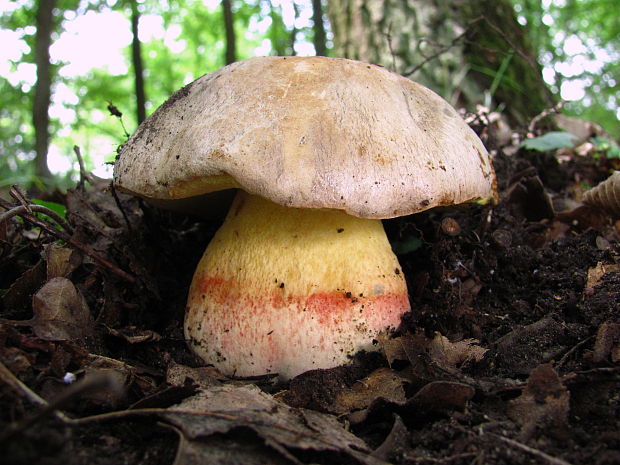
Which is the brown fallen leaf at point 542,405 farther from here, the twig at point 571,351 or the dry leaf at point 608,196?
the dry leaf at point 608,196

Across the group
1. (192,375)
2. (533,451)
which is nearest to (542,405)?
(533,451)

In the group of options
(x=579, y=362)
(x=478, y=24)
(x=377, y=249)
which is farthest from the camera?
(x=478, y=24)

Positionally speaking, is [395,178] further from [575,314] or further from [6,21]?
[6,21]

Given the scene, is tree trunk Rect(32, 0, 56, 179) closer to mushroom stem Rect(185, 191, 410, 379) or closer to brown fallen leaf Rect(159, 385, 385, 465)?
mushroom stem Rect(185, 191, 410, 379)

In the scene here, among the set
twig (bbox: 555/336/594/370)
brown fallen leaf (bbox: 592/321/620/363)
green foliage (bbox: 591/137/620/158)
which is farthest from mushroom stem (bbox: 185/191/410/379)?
green foliage (bbox: 591/137/620/158)

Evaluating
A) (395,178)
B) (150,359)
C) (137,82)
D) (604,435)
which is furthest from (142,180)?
(137,82)

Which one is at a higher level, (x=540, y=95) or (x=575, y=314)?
(x=540, y=95)
